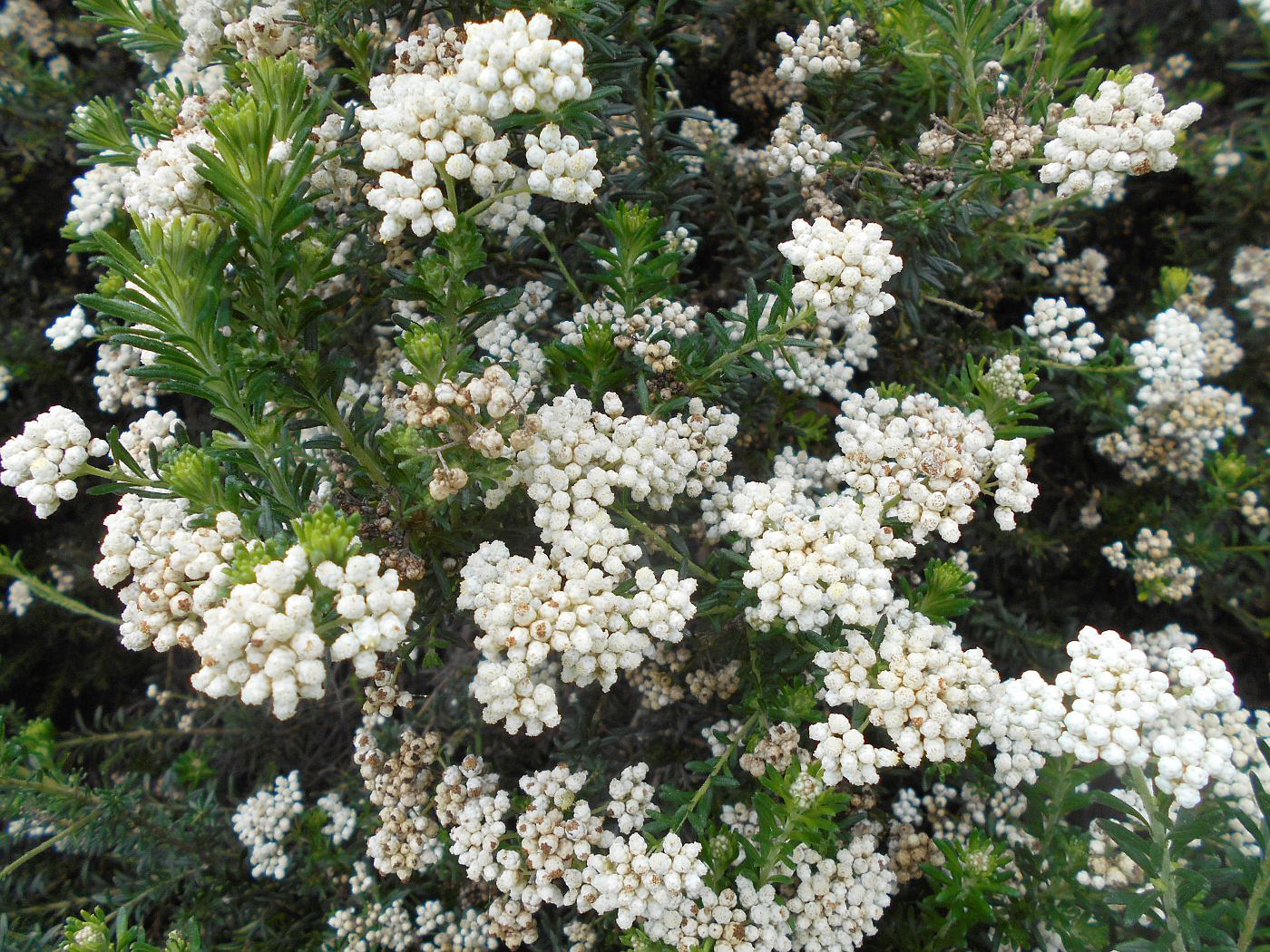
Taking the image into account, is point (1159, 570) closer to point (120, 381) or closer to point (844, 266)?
point (844, 266)

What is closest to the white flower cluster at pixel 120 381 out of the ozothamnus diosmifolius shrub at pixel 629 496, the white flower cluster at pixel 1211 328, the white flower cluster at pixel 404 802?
the ozothamnus diosmifolius shrub at pixel 629 496

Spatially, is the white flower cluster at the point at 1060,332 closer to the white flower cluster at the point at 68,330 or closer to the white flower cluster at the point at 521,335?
the white flower cluster at the point at 521,335

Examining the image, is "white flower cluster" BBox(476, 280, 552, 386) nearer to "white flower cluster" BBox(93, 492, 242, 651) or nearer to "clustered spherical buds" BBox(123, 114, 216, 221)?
"clustered spherical buds" BBox(123, 114, 216, 221)

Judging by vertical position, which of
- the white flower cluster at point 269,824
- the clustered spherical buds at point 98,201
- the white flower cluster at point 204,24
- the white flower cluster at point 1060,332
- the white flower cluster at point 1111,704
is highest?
the white flower cluster at point 204,24

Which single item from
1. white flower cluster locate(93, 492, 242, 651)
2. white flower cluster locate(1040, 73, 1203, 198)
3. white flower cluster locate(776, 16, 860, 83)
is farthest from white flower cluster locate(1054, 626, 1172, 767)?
white flower cluster locate(776, 16, 860, 83)

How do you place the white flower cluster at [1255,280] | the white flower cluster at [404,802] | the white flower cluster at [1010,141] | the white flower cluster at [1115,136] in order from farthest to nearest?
the white flower cluster at [1255,280] < the white flower cluster at [404,802] < the white flower cluster at [1010,141] < the white flower cluster at [1115,136]

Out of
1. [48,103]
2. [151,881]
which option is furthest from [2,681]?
[48,103]
